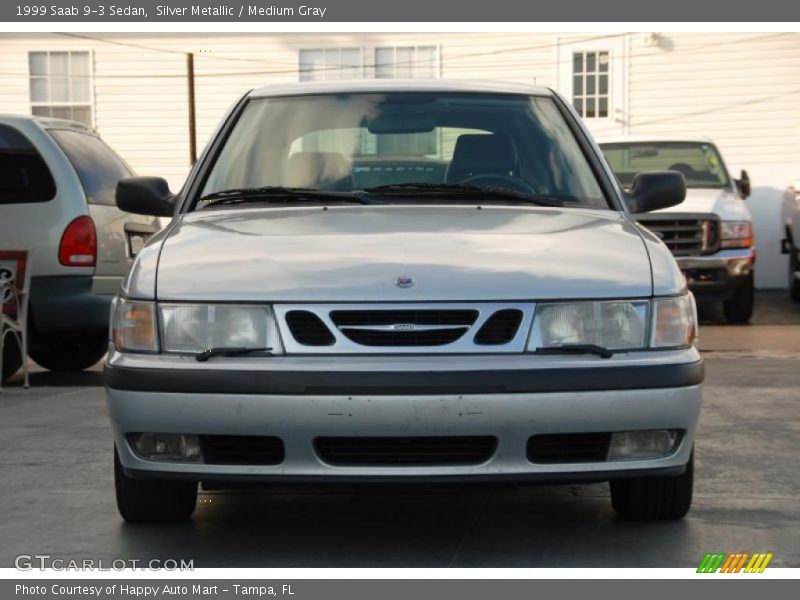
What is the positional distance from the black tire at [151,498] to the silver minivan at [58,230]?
14.7 feet

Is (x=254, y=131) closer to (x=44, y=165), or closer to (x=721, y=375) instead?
(x=44, y=165)

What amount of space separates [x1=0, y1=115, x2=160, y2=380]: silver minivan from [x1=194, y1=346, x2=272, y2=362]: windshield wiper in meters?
5.10

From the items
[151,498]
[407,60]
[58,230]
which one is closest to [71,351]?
[58,230]

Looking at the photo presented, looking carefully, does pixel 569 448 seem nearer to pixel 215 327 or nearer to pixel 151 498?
pixel 215 327

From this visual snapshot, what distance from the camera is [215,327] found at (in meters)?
4.74

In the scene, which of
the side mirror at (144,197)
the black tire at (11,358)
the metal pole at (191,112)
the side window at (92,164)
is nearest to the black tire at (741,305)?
the side window at (92,164)

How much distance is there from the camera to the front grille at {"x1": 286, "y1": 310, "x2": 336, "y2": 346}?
466cm

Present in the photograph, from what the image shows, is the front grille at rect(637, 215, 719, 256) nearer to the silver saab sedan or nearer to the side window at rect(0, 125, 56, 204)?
the side window at rect(0, 125, 56, 204)

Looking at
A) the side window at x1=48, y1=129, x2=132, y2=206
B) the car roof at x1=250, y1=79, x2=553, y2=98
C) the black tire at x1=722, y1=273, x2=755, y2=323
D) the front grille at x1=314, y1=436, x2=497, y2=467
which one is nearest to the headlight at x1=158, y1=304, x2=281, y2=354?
the front grille at x1=314, y1=436, x2=497, y2=467

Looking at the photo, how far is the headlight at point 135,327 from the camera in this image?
4.83 metres

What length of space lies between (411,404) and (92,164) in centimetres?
624

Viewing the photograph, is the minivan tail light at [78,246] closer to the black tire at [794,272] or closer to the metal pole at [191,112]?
the black tire at [794,272]

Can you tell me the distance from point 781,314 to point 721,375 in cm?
657

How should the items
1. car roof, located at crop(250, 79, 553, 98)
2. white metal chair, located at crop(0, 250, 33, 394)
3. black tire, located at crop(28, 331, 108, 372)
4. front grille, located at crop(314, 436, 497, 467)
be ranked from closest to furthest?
front grille, located at crop(314, 436, 497, 467)
car roof, located at crop(250, 79, 553, 98)
white metal chair, located at crop(0, 250, 33, 394)
black tire, located at crop(28, 331, 108, 372)
